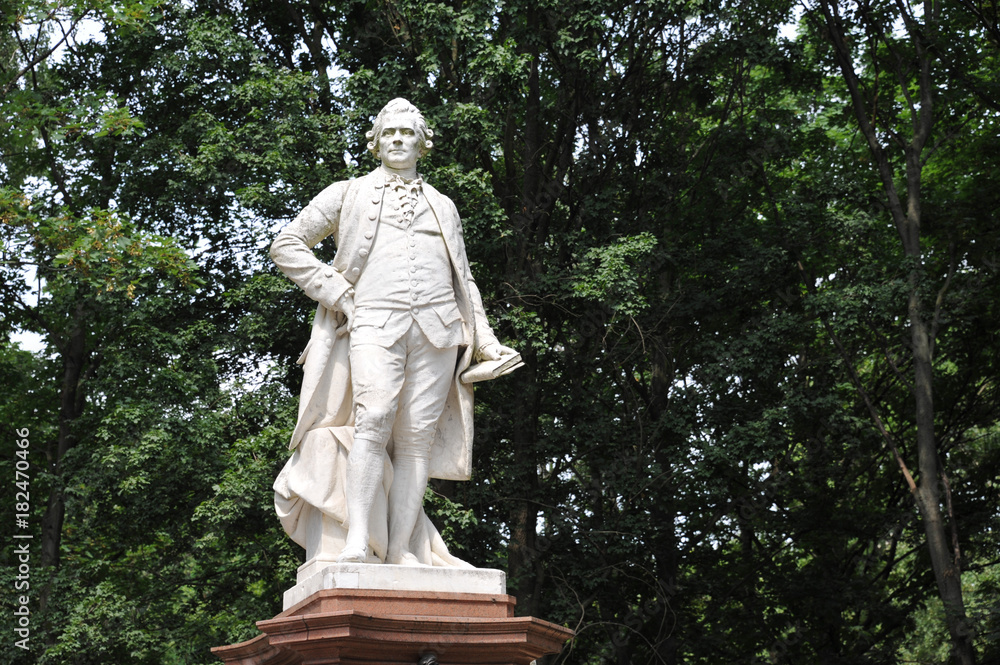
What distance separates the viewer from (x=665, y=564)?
15.4 meters

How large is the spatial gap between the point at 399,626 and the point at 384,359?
4.57 ft

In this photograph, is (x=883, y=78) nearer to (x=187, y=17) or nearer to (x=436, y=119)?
(x=436, y=119)

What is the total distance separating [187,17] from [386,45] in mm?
2596

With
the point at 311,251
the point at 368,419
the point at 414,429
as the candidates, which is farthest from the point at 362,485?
the point at 311,251

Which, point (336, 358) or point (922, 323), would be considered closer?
point (336, 358)

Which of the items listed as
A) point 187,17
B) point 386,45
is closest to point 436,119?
point 386,45

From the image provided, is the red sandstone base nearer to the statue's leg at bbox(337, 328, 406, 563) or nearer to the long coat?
the statue's leg at bbox(337, 328, 406, 563)

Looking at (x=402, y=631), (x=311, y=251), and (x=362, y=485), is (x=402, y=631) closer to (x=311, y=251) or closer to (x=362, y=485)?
(x=362, y=485)

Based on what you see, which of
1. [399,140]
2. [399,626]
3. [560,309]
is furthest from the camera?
[560,309]

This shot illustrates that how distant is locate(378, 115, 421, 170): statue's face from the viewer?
647 cm

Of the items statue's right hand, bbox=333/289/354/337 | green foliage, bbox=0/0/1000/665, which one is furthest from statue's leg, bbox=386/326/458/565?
green foliage, bbox=0/0/1000/665

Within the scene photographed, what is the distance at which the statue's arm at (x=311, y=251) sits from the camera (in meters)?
6.22

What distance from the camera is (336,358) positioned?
6266 mm

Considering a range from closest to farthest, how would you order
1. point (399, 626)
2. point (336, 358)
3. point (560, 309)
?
1. point (399, 626)
2. point (336, 358)
3. point (560, 309)
